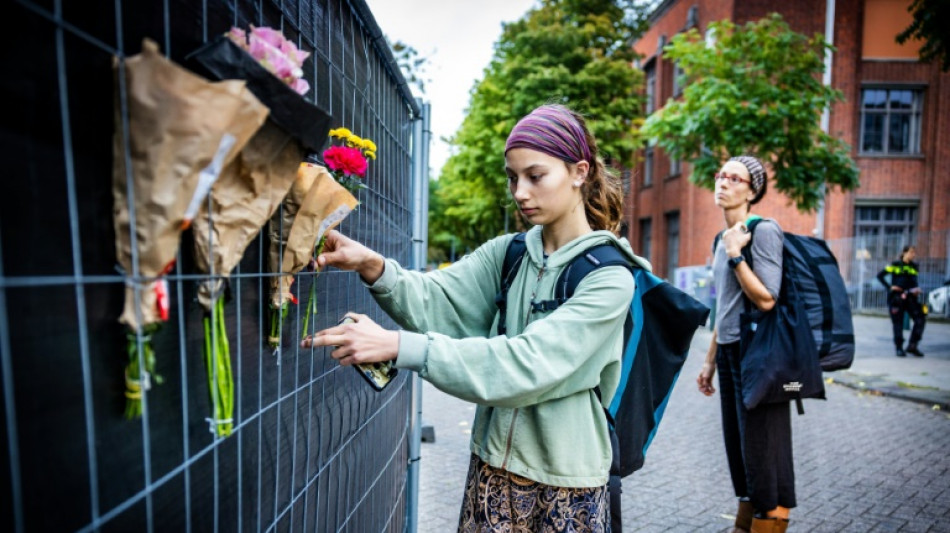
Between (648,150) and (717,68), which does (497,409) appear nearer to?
(717,68)

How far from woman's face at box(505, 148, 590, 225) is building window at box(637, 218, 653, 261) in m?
24.3

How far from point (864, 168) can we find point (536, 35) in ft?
35.9

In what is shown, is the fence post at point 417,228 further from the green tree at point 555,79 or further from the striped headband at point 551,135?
the green tree at point 555,79

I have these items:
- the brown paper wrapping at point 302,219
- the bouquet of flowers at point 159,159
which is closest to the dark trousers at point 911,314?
the brown paper wrapping at point 302,219

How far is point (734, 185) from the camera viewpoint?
3393 millimetres

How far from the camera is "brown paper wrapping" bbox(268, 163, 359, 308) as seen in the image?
1419 mm

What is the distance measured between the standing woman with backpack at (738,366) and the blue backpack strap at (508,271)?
1591 mm

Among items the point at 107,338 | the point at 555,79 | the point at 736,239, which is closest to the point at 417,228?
the point at 736,239

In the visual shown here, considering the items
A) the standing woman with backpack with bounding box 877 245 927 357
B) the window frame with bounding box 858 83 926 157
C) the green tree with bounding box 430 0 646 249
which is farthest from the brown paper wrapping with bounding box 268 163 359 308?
the window frame with bounding box 858 83 926 157

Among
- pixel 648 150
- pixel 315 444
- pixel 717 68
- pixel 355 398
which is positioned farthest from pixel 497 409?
pixel 648 150

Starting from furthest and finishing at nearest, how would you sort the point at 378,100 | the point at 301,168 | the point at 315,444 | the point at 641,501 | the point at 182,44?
1. the point at 641,501
2. the point at 378,100
3. the point at 315,444
4. the point at 301,168
5. the point at 182,44

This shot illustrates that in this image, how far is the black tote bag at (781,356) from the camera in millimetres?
3113

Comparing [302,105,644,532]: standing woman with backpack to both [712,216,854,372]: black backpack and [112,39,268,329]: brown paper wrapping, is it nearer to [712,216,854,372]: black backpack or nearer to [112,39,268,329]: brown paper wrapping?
[112,39,268,329]: brown paper wrapping

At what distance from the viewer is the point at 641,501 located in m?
4.28
